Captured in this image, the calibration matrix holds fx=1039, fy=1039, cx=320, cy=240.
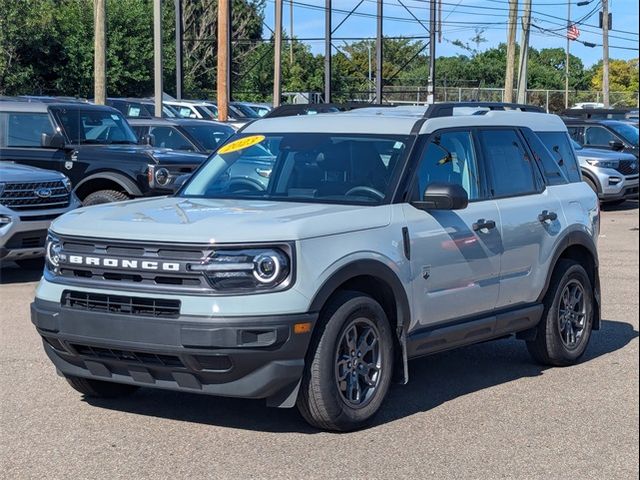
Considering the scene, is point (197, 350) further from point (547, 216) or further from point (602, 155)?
point (602, 155)

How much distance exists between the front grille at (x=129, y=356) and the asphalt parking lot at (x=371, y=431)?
0.47m

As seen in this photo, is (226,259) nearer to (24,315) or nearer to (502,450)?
(502,450)

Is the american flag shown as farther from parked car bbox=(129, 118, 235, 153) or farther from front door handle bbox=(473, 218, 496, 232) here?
front door handle bbox=(473, 218, 496, 232)

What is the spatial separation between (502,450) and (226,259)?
1839 mm

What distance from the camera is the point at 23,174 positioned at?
12.0 m

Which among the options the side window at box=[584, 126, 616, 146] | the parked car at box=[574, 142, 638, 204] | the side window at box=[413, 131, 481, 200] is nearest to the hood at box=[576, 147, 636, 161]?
the parked car at box=[574, 142, 638, 204]

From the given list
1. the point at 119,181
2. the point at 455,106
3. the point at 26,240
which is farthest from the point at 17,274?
the point at 455,106

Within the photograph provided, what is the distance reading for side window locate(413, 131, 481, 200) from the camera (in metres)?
6.78

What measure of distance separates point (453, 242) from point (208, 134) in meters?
12.1

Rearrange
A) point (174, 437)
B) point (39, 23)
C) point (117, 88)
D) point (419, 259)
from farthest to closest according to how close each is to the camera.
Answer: point (117, 88)
point (39, 23)
point (419, 259)
point (174, 437)

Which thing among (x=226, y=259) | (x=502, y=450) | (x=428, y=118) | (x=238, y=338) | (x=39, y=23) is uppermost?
(x=39, y=23)

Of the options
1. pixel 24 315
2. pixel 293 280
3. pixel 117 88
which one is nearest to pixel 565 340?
pixel 293 280

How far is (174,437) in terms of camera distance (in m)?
5.88

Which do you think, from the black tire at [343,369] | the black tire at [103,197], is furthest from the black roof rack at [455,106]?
the black tire at [103,197]
